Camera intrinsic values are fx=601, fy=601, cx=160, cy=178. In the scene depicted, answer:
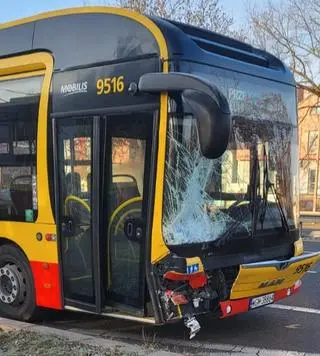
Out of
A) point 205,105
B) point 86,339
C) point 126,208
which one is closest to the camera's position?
point 205,105

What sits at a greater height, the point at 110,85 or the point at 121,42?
the point at 121,42

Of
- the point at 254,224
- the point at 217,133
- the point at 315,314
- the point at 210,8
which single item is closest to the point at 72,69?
the point at 217,133

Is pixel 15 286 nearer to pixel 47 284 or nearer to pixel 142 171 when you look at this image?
pixel 47 284

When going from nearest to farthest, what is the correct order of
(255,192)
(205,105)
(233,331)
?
1. (205,105)
2. (255,192)
3. (233,331)

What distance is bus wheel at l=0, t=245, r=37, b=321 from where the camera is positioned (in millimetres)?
6559

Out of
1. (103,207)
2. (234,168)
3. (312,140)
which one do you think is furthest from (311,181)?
(103,207)

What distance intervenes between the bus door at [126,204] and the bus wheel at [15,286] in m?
1.14

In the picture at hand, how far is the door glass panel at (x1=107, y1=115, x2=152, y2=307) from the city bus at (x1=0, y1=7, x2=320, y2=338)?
13 millimetres

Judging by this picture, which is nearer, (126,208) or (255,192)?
(126,208)

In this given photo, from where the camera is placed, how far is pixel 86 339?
5465 millimetres

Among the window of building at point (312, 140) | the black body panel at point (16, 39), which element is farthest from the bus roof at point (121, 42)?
the window of building at point (312, 140)

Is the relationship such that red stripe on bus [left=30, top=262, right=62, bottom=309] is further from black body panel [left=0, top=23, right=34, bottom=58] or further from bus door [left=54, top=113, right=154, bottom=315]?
black body panel [left=0, top=23, right=34, bottom=58]

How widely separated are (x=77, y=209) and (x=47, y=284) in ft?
3.00

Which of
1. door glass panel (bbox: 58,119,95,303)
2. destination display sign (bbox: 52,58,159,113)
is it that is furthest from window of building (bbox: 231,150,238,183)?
door glass panel (bbox: 58,119,95,303)
